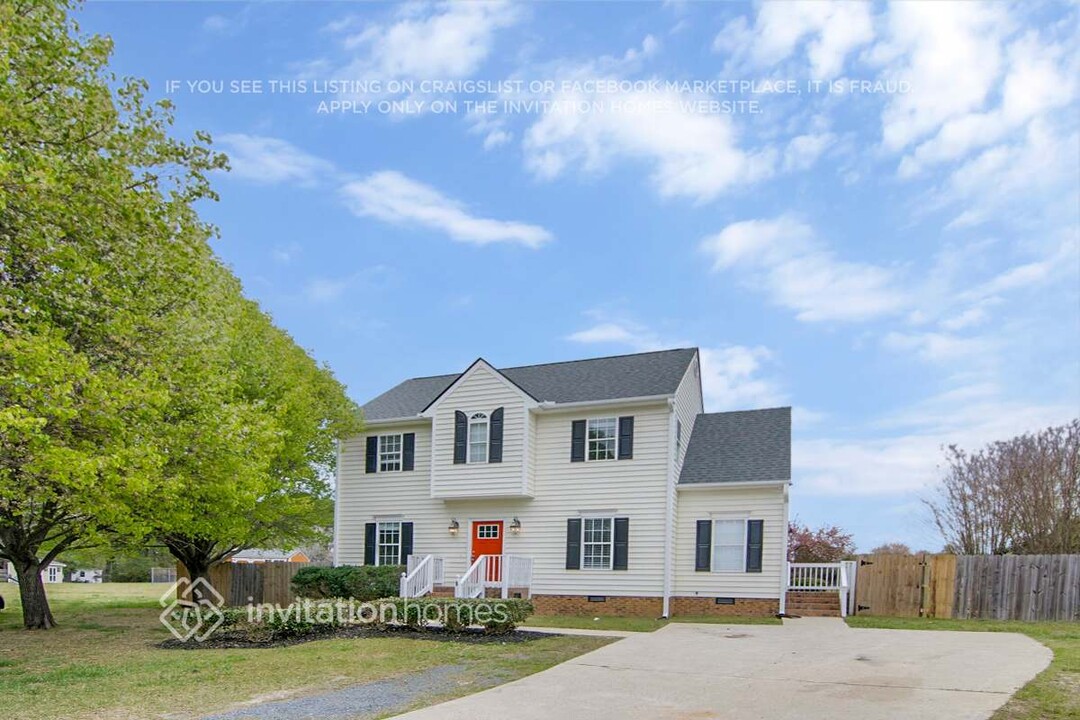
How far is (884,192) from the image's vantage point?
624 inches

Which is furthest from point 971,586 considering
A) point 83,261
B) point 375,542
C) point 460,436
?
point 83,261

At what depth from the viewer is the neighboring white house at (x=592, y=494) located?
19703 mm

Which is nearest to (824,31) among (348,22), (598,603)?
(348,22)

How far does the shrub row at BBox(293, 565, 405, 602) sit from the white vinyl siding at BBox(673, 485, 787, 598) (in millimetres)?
7044

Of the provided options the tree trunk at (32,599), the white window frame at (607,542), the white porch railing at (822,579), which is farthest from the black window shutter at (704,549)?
the tree trunk at (32,599)

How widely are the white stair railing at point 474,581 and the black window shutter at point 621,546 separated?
10.5 ft

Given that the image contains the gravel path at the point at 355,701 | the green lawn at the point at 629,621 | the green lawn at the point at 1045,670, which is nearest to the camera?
the green lawn at the point at 1045,670

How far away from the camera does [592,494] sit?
20578mm

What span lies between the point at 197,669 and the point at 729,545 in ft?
41.5

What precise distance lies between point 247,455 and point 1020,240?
15619 mm

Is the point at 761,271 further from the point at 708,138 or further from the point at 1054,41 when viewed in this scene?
the point at 1054,41

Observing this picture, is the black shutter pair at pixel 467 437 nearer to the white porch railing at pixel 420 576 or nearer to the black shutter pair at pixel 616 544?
the black shutter pair at pixel 616 544

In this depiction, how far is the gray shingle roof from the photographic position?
780 inches

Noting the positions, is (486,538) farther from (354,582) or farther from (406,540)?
(354,582)
